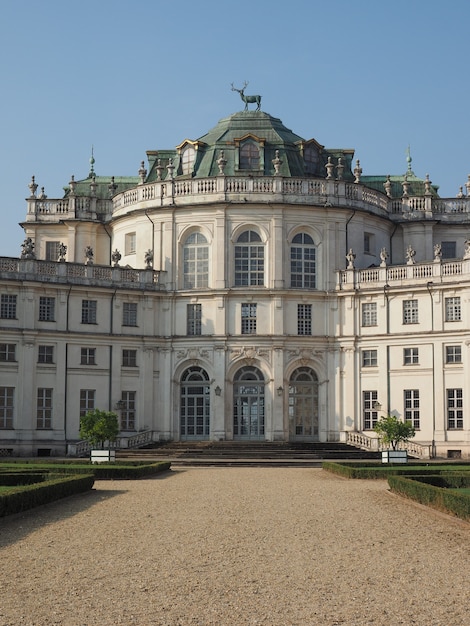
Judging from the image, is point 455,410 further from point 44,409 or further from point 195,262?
point 44,409

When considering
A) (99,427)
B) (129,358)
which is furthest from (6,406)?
(99,427)

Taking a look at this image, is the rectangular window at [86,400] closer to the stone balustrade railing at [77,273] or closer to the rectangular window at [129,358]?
the rectangular window at [129,358]

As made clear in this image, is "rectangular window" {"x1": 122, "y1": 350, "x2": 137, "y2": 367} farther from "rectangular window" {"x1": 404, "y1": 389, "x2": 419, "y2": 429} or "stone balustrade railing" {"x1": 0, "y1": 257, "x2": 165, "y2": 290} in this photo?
"rectangular window" {"x1": 404, "y1": 389, "x2": 419, "y2": 429}

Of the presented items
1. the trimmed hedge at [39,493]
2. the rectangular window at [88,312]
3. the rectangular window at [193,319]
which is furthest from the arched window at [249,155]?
the trimmed hedge at [39,493]

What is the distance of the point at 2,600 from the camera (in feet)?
45.5

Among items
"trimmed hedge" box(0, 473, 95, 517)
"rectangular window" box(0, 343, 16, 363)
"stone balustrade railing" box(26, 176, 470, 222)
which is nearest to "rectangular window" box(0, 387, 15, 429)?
"rectangular window" box(0, 343, 16, 363)

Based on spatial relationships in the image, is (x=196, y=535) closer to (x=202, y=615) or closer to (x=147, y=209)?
(x=202, y=615)

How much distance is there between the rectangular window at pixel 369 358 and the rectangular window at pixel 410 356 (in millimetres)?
2023

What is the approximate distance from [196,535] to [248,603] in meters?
6.81

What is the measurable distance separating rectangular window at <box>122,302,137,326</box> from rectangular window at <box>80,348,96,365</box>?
277 cm

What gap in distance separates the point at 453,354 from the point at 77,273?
2248 cm

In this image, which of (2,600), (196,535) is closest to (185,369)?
(196,535)

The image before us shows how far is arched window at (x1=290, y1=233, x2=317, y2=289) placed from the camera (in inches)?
2440

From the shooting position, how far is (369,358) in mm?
60469
